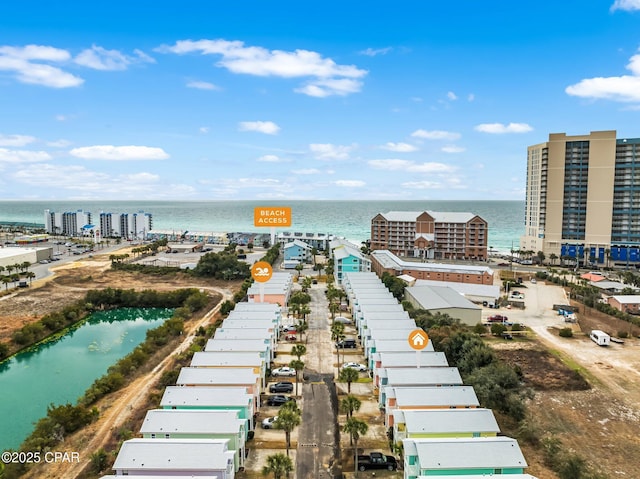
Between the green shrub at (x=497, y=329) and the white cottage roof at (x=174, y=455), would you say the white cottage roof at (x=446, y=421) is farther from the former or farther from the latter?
the green shrub at (x=497, y=329)

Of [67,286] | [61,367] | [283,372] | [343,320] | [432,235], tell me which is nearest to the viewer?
[283,372]

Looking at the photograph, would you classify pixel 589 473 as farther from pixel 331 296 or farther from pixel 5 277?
pixel 5 277

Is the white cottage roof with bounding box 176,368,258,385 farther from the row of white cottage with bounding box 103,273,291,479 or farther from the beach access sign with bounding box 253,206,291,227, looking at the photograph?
the beach access sign with bounding box 253,206,291,227

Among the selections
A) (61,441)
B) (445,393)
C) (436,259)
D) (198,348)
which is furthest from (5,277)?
(436,259)

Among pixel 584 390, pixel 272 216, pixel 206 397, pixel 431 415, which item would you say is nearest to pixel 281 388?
pixel 206 397

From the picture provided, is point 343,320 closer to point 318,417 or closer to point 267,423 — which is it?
point 318,417
